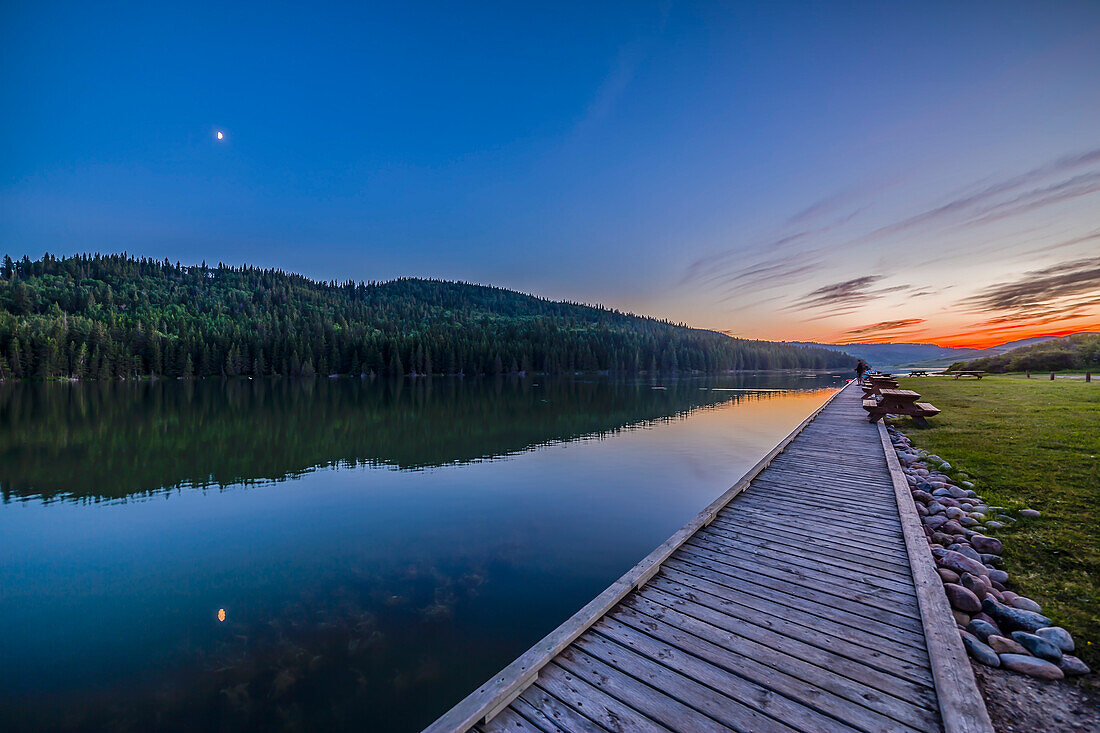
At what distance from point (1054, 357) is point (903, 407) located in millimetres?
60979

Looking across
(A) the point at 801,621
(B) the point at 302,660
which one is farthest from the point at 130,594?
(A) the point at 801,621

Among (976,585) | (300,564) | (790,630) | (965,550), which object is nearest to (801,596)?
(790,630)

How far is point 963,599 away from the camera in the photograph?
16.9 feet

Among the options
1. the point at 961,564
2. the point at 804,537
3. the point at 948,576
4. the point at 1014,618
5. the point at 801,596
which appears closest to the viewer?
the point at 1014,618

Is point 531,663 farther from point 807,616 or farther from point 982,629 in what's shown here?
point 982,629

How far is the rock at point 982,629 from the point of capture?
456cm

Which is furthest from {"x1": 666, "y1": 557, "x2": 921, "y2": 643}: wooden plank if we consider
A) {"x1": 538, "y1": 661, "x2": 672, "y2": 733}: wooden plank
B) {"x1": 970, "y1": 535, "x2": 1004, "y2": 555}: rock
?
{"x1": 970, "y1": 535, "x2": 1004, "y2": 555}: rock

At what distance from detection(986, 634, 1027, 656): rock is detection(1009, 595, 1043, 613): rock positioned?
1.10 metres

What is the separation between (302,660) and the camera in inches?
254

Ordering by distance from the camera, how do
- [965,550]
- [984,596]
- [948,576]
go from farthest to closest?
[965,550]
[948,576]
[984,596]

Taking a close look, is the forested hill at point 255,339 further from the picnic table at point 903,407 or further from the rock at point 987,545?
the rock at point 987,545

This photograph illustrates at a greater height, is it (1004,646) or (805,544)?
(1004,646)

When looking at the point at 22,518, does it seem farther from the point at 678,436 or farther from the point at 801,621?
the point at 678,436

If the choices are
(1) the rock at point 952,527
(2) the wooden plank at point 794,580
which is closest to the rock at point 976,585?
(2) the wooden plank at point 794,580
